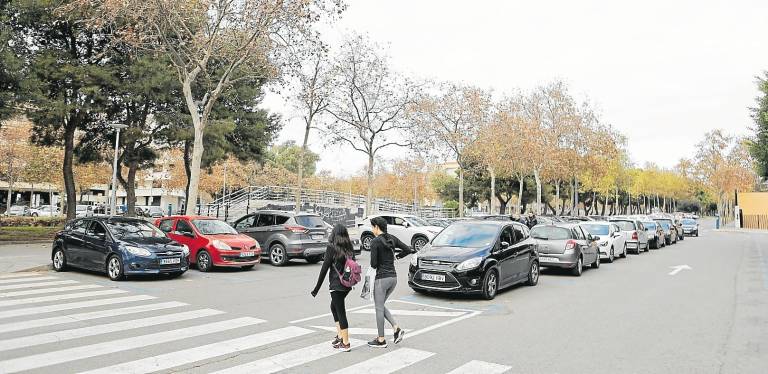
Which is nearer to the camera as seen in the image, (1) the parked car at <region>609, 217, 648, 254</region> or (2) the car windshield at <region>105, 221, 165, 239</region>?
(2) the car windshield at <region>105, 221, 165, 239</region>

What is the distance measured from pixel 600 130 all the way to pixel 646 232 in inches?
679

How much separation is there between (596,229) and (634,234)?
4.75 meters

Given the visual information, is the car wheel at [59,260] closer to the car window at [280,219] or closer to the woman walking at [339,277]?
the car window at [280,219]

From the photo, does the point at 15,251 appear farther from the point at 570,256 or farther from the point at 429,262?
the point at 570,256

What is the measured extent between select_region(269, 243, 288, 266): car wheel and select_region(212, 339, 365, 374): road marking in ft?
32.1

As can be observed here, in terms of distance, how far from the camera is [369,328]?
8070 millimetres

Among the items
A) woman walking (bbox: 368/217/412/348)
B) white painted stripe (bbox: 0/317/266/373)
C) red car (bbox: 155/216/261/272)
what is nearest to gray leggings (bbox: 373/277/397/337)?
woman walking (bbox: 368/217/412/348)

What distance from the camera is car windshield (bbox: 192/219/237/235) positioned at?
607 inches

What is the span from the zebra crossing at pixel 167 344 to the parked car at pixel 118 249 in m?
2.68

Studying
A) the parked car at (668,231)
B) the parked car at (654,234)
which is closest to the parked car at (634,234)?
the parked car at (654,234)

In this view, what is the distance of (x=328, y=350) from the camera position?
22.0 ft

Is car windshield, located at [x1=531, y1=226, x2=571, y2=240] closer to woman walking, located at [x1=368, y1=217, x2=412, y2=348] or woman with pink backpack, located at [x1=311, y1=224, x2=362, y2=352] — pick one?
woman walking, located at [x1=368, y1=217, x2=412, y2=348]

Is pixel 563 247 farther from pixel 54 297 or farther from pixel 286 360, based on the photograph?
pixel 54 297

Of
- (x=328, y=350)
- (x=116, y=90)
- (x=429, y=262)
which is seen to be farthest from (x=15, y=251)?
(x=328, y=350)
